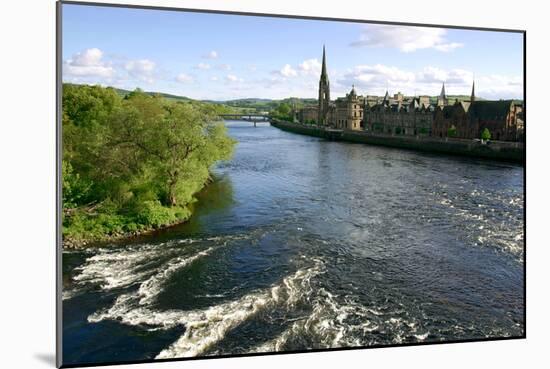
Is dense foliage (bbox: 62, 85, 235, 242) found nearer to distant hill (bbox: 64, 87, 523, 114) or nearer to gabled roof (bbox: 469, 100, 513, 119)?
distant hill (bbox: 64, 87, 523, 114)

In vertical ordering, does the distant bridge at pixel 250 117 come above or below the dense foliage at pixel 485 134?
above

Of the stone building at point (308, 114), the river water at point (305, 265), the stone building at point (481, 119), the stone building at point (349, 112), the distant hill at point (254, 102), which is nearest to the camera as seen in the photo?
the river water at point (305, 265)

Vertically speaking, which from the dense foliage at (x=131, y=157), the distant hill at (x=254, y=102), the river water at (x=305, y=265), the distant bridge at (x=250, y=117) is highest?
the distant hill at (x=254, y=102)

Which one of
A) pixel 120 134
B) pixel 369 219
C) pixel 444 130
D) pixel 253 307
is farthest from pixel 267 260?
pixel 444 130

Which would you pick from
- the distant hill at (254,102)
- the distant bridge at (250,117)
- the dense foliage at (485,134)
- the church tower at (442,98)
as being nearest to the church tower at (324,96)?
the distant hill at (254,102)

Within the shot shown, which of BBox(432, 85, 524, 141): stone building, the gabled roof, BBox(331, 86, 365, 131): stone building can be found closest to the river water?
BBox(331, 86, 365, 131): stone building

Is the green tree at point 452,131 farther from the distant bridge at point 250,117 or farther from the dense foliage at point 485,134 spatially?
the distant bridge at point 250,117

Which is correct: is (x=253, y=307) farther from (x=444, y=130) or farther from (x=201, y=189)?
(x=444, y=130)

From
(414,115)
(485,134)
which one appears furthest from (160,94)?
(485,134)
